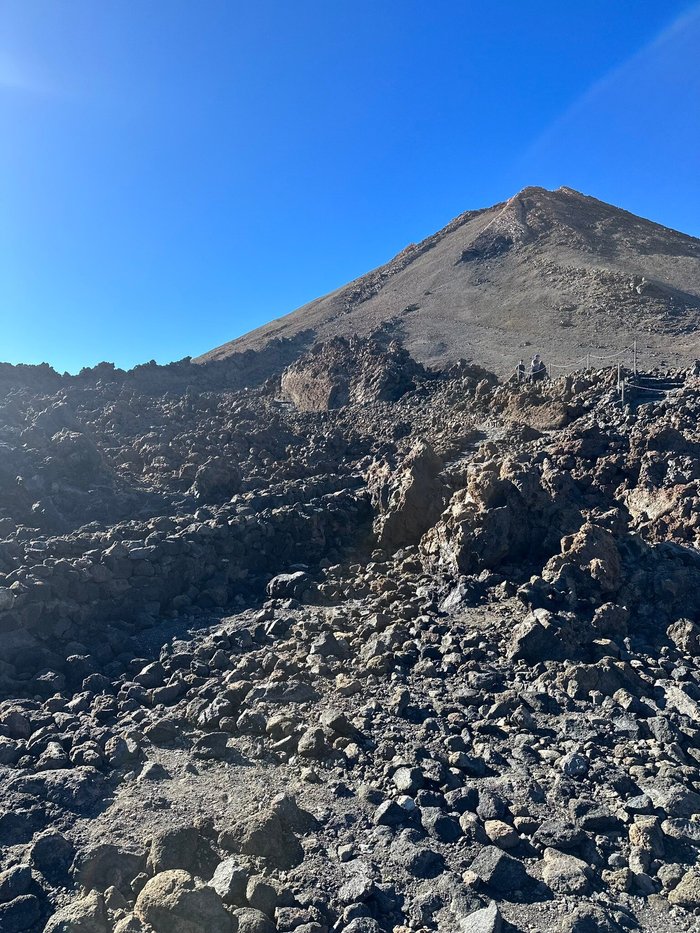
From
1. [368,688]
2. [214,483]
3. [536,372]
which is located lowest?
[368,688]

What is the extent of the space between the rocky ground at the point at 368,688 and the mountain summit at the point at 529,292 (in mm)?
13162

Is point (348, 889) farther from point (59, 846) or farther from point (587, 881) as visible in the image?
point (59, 846)

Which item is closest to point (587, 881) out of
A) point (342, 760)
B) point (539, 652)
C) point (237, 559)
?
point (342, 760)

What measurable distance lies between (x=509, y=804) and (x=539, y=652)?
7.18ft

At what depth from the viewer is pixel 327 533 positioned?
460 inches

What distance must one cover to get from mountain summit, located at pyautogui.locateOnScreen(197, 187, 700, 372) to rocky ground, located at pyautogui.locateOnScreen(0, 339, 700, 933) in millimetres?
13162

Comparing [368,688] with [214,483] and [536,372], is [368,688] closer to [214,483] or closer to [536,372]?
[214,483]

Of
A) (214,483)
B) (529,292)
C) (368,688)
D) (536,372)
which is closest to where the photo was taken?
(368,688)

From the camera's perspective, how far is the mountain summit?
→ 26812 millimetres

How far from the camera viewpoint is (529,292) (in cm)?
3441

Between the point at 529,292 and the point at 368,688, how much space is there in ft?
103

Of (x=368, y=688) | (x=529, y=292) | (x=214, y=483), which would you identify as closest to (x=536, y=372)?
(x=214, y=483)

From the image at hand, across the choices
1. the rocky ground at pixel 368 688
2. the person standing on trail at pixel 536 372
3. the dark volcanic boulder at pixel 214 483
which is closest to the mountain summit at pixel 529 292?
the person standing on trail at pixel 536 372

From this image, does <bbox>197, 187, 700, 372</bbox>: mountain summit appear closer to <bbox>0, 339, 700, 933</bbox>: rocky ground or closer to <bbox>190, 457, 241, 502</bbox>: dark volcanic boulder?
<bbox>190, 457, 241, 502</bbox>: dark volcanic boulder
